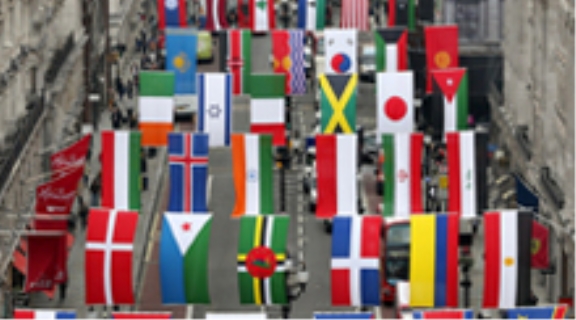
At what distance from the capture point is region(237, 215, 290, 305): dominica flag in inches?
3278

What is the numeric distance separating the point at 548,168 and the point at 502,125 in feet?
53.5

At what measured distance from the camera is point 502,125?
11462 cm

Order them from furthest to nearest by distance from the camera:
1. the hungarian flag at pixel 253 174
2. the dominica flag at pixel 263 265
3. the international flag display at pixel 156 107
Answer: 1. the international flag display at pixel 156 107
2. the hungarian flag at pixel 253 174
3. the dominica flag at pixel 263 265

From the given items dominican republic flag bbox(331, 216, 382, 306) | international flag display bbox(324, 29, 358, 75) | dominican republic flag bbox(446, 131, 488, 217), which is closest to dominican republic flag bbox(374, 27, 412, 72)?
international flag display bbox(324, 29, 358, 75)

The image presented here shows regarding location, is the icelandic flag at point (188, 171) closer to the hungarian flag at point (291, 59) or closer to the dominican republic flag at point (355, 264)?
the dominican republic flag at point (355, 264)

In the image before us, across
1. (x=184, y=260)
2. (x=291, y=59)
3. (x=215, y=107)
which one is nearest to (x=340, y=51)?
(x=291, y=59)

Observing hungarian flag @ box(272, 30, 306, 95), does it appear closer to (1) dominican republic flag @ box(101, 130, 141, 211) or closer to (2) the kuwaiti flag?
(1) dominican republic flag @ box(101, 130, 141, 211)

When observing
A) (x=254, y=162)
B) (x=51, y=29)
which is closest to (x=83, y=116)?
(x=51, y=29)

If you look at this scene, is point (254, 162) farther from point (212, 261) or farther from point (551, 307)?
point (551, 307)

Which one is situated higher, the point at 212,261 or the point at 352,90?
the point at 352,90

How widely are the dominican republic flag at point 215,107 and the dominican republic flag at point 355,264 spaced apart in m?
18.1

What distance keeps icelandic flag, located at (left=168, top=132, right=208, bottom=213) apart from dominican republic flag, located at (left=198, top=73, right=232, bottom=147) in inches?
259

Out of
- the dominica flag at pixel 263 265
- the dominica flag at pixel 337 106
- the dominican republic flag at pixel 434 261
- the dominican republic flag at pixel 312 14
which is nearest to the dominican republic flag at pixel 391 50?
the dominican republic flag at pixel 312 14

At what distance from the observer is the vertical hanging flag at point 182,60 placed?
11031cm
